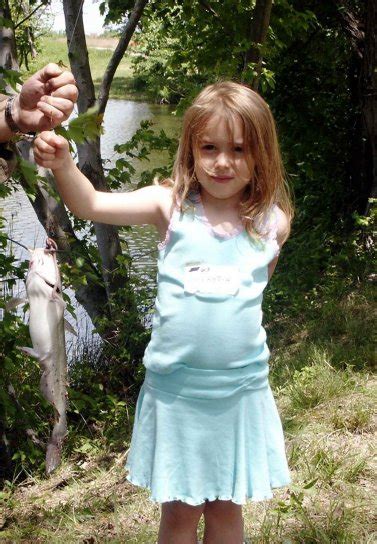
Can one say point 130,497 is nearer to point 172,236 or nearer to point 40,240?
point 172,236

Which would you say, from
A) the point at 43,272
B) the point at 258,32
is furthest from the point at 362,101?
the point at 43,272

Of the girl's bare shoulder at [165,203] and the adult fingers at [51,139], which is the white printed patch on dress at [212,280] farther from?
the adult fingers at [51,139]

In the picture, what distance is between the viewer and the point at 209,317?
2.13 meters

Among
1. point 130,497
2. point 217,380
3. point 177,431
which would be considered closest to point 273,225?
point 217,380

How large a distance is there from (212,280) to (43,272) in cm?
98

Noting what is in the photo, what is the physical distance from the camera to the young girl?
2131 mm

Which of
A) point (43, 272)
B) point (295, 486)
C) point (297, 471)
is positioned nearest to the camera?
point (43, 272)

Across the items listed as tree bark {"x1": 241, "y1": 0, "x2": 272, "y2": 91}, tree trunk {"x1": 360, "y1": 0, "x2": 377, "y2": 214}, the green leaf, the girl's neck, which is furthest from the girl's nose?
tree trunk {"x1": 360, "y1": 0, "x2": 377, "y2": 214}

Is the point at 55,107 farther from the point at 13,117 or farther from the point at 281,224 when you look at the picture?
the point at 281,224

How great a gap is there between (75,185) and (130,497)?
7.38 feet

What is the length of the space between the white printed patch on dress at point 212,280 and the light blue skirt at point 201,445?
0.28 metres

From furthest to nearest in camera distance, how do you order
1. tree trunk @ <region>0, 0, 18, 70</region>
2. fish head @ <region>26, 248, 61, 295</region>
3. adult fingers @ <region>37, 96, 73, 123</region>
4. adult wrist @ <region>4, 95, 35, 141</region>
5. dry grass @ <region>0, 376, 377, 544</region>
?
tree trunk @ <region>0, 0, 18, 70</region> → dry grass @ <region>0, 376, 377, 544</region> → fish head @ <region>26, 248, 61, 295</region> → adult wrist @ <region>4, 95, 35, 141</region> → adult fingers @ <region>37, 96, 73, 123</region>

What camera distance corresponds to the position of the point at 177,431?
2.16 meters

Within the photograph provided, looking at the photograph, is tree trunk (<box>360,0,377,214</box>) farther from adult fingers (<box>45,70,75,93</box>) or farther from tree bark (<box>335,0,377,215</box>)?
adult fingers (<box>45,70,75,93</box>)
